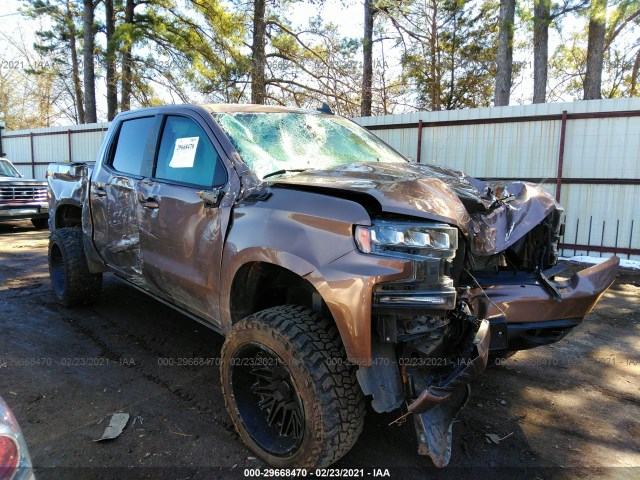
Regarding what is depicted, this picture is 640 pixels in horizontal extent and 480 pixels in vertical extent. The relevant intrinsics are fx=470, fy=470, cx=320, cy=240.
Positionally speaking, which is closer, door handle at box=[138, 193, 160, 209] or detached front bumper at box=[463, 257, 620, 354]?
detached front bumper at box=[463, 257, 620, 354]

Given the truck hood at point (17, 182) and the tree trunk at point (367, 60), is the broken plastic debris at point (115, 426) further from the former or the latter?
the tree trunk at point (367, 60)

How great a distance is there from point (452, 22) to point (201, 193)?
19.8m

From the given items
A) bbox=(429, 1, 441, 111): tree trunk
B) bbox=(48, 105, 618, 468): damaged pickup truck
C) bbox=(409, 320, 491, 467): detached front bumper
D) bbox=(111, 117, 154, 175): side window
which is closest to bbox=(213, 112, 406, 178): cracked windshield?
bbox=(48, 105, 618, 468): damaged pickup truck

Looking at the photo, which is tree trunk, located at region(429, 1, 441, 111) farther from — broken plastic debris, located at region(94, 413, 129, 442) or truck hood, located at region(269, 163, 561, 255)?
broken plastic debris, located at region(94, 413, 129, 442)

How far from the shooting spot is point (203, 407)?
10.3 feet

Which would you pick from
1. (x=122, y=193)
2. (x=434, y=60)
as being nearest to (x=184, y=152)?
(x=122, y=193)

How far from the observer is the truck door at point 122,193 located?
3.78 m

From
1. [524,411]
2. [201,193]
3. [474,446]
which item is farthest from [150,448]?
[524,411]

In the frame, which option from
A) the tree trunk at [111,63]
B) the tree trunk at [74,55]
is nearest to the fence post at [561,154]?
the tree trunk at [111,63]

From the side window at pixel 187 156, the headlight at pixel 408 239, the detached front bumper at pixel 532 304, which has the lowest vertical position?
the detached front bumper at pixel 532 304

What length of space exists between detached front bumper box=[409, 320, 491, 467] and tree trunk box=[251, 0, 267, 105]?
1353 centimetres

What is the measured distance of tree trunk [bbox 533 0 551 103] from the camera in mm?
11070

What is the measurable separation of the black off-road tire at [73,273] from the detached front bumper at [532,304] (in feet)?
13.4

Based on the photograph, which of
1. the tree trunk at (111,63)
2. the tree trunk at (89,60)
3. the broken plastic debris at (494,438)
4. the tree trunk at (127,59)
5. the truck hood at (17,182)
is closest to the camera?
the broken plastic debris at (494,438)
